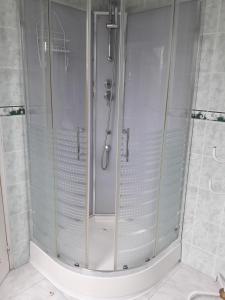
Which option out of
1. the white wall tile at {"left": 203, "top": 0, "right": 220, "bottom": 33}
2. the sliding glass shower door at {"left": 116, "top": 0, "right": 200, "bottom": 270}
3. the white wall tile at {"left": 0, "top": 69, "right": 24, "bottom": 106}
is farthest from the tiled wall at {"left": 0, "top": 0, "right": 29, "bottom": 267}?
the white wall tile at {"left": 203, "top": 0, "right": 220, "bottom": 33}

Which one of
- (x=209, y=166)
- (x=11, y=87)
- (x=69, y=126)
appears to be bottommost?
(x=209, y=166)

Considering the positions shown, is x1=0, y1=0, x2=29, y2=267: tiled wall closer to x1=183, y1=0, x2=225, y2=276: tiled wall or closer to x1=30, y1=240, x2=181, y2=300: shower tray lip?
x1=30, y1=240, x2=181, y2=300: shower tray lip

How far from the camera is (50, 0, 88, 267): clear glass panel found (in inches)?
68.7

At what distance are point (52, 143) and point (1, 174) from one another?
1.60ft

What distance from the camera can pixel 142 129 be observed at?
195 cm

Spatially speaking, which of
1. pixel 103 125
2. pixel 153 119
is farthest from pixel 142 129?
pixel 103 125

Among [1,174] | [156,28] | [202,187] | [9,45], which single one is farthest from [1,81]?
[202,187]

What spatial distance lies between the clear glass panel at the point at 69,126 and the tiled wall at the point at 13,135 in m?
0.31

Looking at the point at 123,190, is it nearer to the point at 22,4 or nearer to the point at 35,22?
the point at 35,22

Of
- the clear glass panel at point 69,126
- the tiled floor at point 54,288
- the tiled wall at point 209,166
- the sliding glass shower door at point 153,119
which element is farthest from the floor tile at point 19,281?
the tiled wall at point 209,166

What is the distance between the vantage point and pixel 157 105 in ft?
6.48

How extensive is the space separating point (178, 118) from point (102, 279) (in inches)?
50.9

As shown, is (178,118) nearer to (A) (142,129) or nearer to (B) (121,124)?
(A) (142,129)

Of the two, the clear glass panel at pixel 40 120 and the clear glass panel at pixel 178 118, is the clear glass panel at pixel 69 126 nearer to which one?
the clear glass panel at pixel 40 120
